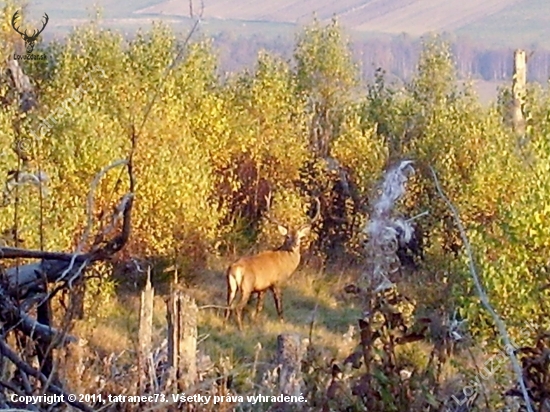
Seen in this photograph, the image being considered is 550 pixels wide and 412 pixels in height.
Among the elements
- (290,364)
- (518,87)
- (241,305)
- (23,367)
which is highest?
(23,367)

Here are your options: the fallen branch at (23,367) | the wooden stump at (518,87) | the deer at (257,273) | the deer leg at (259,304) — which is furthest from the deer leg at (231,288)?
the fallen branch at (23,367)

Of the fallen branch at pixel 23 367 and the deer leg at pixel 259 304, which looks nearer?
the fallen branch at pixel 23 367

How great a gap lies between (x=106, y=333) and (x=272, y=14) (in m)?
73.1

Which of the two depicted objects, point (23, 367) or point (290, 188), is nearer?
point (23, 367)

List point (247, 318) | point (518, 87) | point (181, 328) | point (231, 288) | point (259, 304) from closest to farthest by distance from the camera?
point (181, 328) < point (231, 288) < point (259, 304) < point (247, 318) < point (518, 87)

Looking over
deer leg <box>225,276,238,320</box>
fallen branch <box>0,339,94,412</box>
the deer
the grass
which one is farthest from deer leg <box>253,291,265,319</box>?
fallen branch <box>0,339,94,412</box>

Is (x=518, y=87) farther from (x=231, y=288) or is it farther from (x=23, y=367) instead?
(x=23, y=367)

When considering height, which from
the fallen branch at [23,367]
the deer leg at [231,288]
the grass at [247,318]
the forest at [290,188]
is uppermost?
the fallen branch at [23,367]

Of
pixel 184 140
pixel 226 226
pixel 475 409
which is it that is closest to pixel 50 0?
pixel 475 409

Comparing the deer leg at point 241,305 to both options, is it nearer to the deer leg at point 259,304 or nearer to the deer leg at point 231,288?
the deer leg at point 231,288

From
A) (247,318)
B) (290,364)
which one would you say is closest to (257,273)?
(247,318)

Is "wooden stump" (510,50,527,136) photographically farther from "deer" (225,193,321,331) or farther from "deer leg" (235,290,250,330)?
"deer leg" (235,290,250,330)

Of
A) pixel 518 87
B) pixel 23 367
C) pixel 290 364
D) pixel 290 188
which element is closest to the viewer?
pixel 23 367

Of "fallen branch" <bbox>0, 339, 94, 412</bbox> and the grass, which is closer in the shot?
"fallen branch" <bbox>0, 339, 94, 412</bbox>
